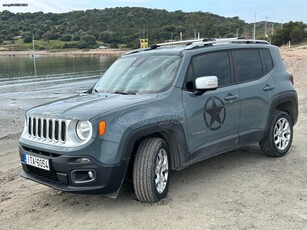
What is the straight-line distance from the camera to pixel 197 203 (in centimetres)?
467

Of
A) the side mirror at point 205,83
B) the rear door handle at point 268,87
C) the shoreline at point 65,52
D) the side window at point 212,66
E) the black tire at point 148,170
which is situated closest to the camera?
the black tire at point 148,170

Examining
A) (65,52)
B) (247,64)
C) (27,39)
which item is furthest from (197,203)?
(27,39)

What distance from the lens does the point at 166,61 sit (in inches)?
210


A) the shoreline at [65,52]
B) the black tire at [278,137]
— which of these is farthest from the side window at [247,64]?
the shoreline at [65,52]

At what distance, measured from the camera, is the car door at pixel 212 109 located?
501 centimetres

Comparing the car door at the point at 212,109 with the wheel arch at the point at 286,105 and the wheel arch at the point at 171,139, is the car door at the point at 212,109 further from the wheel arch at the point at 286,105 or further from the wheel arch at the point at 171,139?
the wheel arch at the point at 286,105

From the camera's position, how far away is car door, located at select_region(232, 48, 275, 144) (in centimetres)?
579

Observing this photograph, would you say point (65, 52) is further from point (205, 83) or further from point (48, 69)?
point (205, 83)

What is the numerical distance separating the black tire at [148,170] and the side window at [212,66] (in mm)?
1006

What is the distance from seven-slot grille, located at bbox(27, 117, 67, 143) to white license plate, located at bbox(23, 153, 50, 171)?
23 cm

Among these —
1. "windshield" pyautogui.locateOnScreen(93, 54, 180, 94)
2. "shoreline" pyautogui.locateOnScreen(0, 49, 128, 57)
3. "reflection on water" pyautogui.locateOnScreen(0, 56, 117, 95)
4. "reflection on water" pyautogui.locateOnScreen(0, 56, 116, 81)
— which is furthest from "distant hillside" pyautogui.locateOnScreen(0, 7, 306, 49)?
"windshield" pyautogui.locateOnScreen(93, 54, 180, 94)

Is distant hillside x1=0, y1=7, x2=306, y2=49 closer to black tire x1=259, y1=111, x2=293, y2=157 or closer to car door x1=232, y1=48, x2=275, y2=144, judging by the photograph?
black tire x1=259, y1=111, x2=293, y2=157

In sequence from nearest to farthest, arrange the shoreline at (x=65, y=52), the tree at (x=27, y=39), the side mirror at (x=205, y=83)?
the side mirror at (x=205, y=83), the shoreline at (x=65, y=52), the tree at (x=27, y=39)

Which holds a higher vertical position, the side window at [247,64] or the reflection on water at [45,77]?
the side window at [247,64]
